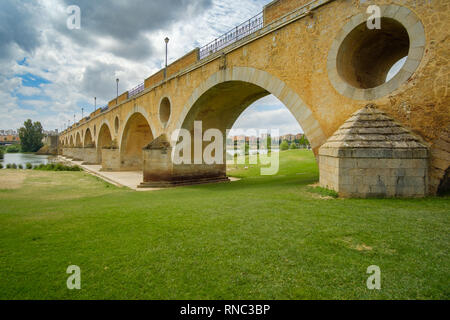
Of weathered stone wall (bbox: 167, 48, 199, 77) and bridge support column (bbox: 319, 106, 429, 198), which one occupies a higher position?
weathered stone wall (bbox: 167, 48, 199, 77)

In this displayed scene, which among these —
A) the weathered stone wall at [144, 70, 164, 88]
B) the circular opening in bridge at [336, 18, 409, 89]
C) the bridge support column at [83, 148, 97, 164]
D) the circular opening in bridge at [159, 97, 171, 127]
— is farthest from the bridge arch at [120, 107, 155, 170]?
the circular opening in bridge at [336, 18, 409, 89]

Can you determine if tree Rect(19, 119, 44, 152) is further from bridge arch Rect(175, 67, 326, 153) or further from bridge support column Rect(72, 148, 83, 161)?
bridge arch Rect(175, 67, 326, 153)

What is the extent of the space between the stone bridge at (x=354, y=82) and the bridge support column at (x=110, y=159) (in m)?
12.3

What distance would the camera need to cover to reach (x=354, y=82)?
23.2 ft

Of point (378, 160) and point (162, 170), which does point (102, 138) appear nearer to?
point (162, 170)

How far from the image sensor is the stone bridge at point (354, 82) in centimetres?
491

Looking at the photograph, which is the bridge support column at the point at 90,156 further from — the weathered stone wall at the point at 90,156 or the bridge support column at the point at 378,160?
the bridge support column at the point at 378,160

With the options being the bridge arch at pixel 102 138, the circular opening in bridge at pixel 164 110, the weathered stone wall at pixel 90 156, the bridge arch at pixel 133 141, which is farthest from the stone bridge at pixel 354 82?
the weathered stone wall at pixel 90 156

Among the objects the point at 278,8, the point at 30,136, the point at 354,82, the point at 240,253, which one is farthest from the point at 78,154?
the point at 30,136

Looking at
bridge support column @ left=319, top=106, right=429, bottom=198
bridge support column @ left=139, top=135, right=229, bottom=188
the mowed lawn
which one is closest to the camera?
the mowed lawn

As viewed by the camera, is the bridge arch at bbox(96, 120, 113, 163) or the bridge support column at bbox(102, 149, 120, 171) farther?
the bridge arch at bbox(96, 120, 113, 163)

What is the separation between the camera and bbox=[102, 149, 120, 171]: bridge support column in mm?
21688

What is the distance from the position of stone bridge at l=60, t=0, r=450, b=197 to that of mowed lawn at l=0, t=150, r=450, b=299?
0.80 metres

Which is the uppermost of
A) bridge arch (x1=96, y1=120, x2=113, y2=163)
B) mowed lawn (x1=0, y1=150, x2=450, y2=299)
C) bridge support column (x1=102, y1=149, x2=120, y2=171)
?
bridge arch (x1=96, y1=120, x2=113, y2=163)
